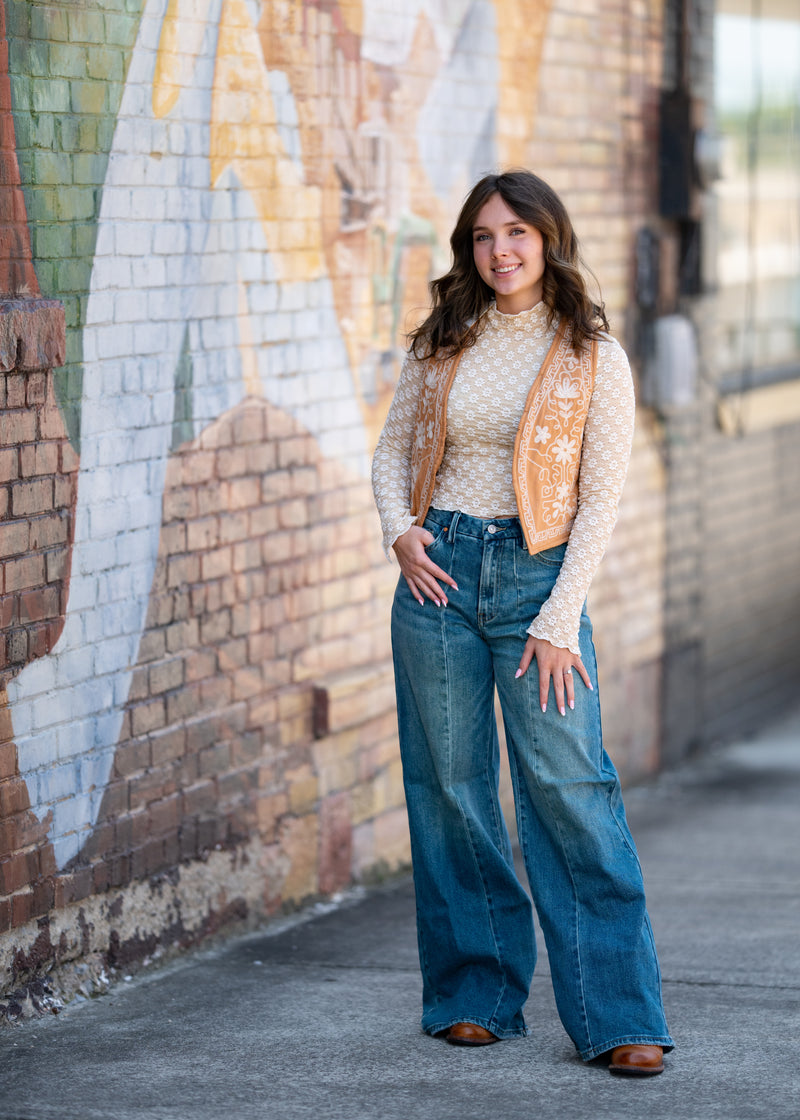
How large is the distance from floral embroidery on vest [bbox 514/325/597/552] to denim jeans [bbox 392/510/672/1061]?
61mm

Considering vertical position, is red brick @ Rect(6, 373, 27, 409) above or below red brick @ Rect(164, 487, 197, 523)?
above

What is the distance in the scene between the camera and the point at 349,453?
16.8 feet

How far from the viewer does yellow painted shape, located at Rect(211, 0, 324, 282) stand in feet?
14.4

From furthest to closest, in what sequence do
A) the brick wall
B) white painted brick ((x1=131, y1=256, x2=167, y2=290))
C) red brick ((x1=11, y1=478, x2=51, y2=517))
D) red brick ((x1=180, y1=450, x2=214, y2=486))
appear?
red brick ((x1=180, y1=450, x2=214, y2=486)) < white painted brick ((x1=131, y1=256, x2=167, y2=290)) < the brick wall < red brick ((x1=11, y1=478, x2=51, y2=517))

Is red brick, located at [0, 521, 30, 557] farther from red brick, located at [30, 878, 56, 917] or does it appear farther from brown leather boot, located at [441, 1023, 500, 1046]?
brown leather boot, located at [441, 1023, 500, 1046]

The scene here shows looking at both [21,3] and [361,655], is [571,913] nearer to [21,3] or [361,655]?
[361,655]

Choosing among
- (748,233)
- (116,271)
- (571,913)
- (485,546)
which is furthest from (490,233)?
(748,233)

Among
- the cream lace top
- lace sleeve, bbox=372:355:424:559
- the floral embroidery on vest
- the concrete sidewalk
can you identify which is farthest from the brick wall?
the floral embroidery on vest

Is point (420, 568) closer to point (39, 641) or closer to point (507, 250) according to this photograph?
point (507, 250)

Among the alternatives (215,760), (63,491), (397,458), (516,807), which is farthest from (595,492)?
(215,760)

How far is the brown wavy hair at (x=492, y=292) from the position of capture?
3.46 meters

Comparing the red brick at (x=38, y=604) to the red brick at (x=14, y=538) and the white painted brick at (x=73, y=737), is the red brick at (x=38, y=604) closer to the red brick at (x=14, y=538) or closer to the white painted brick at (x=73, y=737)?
the red brick at (x=14, y=538)

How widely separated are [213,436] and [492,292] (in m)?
1.12

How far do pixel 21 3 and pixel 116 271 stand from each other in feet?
2.17
